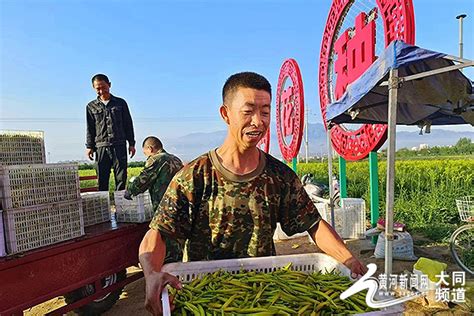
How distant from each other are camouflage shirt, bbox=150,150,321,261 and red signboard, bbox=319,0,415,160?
308cm

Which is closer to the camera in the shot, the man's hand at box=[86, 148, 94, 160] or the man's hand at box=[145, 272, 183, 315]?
the man's hand at box=[145, 272, 183, 315]

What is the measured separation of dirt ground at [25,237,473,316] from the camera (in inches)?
125

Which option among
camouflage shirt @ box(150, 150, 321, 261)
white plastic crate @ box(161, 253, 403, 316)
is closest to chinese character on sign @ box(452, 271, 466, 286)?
white plastic crate @ box(161, 253, 403, 316)

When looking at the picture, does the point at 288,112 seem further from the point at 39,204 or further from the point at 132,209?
the point at 39,204

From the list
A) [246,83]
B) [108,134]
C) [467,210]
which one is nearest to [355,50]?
[467,210]

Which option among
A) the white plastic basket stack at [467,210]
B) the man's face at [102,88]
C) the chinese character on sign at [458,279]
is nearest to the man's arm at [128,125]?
the man's face at [102,88]

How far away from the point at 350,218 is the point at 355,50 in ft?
9.60

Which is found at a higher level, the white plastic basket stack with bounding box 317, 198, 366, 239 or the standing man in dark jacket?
the standing man in dark jacket

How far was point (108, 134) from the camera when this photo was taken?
4.50 meters

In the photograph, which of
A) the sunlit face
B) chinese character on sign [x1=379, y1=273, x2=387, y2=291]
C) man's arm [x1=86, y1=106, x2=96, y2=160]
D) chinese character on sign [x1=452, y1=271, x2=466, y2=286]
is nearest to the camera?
chinese character on sign [x1=379, y1=273, x2=387, y2=291]

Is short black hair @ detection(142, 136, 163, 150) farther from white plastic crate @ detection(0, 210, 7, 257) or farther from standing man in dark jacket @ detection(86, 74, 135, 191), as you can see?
white plastic crate @ detection(0, 210, 7, 257)

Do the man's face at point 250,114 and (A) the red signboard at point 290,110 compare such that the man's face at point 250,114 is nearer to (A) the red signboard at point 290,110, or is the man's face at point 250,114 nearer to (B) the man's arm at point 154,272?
(B) the man's arm at point 154,272

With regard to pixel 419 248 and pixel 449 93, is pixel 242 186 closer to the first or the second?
pixel 449 93

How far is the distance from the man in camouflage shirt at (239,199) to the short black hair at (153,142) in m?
2.44
